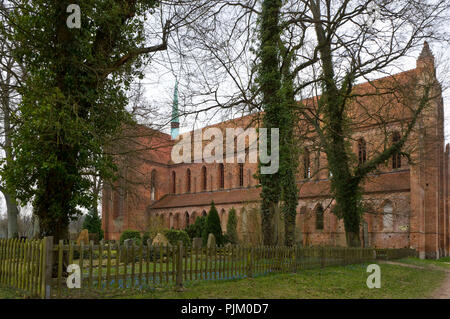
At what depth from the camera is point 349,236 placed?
20.4 meters

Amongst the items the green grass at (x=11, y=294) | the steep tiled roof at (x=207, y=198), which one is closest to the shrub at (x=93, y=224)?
the steep tiled roof at (x=207, y=198)

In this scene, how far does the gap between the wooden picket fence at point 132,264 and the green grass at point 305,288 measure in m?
0.38

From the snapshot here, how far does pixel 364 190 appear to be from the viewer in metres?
25.4

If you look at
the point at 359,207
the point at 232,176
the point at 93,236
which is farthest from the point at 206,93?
the point at 232,176

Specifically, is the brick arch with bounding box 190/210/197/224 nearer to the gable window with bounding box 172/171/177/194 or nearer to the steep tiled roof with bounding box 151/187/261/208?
the steep tiled roof with bounding box 151/187/261/208

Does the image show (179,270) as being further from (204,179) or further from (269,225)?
(204,179)

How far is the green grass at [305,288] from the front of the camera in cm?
874

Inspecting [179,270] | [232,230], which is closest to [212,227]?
[232,230]

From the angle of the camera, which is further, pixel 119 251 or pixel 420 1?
pixel 420 1

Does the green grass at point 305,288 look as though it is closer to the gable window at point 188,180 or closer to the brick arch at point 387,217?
the brick arch at point 387,217

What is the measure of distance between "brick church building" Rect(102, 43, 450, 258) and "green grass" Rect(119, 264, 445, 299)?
3.38m

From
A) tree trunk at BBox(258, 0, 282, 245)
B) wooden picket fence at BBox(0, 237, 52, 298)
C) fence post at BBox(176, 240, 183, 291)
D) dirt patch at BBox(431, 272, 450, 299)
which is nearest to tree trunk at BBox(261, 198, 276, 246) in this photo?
tree trunk at BBox(258, 0, 282, 245)
